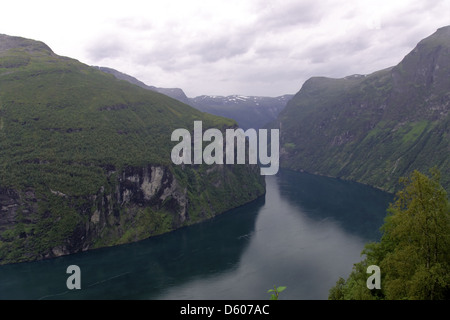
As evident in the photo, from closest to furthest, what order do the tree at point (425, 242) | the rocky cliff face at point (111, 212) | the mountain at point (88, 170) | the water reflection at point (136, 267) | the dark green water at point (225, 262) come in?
the tree at point (425, 242) → the dark green water at point (225, 262) → the water reflection at point (136, 267) → the rocky cliff face at point (111, 212) → the mountain at point (88, 170)

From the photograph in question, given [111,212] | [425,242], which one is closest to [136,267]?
[111,212]

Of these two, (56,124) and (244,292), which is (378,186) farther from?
(56,124)

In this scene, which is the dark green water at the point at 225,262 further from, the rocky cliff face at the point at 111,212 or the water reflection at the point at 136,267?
the rocky cliff face at the point at 111,212

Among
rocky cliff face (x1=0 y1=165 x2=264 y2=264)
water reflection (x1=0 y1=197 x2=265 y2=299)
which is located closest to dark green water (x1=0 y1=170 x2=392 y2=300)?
water reflection (x1=0 y1=197 x2=265 y2=299)

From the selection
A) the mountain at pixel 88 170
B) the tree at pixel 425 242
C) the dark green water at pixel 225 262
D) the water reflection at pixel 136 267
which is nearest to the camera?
the tree at pixel 425 242

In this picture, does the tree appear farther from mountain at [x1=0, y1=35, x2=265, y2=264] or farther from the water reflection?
mountain at [x1=0, y1=35, x2=265, y2=264]

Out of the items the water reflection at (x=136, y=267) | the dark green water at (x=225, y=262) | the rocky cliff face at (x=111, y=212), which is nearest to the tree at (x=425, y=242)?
the dark green water at (x=225, y=262)
